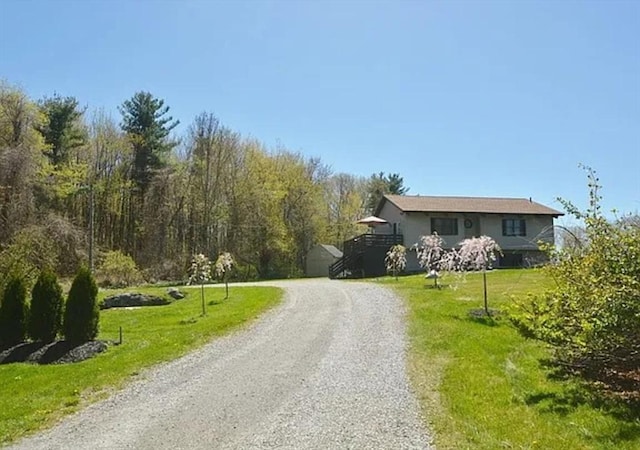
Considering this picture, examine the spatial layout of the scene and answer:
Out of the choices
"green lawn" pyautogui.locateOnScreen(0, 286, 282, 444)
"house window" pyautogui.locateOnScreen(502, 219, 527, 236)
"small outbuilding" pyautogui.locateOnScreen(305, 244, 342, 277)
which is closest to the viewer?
"green lawn" pyautogui.locateOnScreen(0, 286, 282, 444)

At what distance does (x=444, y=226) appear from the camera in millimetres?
30297

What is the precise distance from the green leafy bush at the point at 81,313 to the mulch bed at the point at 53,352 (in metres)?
0.26

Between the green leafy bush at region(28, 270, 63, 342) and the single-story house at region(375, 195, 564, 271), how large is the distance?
20.1 m

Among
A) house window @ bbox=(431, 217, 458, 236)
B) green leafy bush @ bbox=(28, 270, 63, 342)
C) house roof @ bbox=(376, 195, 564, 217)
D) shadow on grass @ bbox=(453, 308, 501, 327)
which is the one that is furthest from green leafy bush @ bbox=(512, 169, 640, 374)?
house window @ bbox=(431, 217, 458, 236)

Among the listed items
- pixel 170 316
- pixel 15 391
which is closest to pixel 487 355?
pixel 15 391

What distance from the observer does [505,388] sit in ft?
24.4

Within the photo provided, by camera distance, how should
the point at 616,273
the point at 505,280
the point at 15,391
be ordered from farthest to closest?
1. the point at 505,280
2. the point at 15,391
3. the point at 616,273

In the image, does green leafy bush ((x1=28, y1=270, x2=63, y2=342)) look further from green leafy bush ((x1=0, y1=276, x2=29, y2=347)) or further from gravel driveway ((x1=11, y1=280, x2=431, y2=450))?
gravel driveway ((x1=11, y1=280, x2=431, y2=450))

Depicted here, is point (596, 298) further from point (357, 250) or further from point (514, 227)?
point (514, 227)

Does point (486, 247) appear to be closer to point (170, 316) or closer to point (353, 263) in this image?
point (170, 316)

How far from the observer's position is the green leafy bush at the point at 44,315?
12180mm

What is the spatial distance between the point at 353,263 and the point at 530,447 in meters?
23.7

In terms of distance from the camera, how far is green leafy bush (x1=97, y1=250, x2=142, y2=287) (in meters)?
27.0

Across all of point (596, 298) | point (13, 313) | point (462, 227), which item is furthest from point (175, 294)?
point (462, 227)
